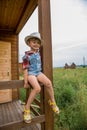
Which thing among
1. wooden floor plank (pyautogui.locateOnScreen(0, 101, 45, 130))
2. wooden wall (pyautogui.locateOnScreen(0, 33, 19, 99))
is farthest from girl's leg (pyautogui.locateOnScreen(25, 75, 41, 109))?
wooden wall (pyautogui.locateOnScreen(0, 33, 19, 99))

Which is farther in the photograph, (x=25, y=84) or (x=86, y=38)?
(x=86, y=38)

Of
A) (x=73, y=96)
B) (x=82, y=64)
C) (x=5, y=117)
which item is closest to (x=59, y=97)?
(x=73, y=96)

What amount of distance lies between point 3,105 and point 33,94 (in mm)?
3962

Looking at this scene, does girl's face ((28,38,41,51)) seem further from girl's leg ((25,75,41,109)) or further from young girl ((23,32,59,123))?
girl's leg ((25,75,41,109))

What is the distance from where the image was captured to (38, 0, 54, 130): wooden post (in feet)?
9.99

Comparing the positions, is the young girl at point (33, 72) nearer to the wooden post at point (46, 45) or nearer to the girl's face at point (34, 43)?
the girl's face at point (34, 43)

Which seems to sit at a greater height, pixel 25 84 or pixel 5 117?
pixel 25 84

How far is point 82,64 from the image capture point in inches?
731

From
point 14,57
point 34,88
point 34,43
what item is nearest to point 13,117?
point 34,88

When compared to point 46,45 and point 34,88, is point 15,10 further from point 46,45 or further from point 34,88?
point 34,88

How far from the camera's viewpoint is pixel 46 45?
3062 mm

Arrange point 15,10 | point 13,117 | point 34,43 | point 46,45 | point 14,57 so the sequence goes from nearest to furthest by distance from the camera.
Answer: point 34,43 < point 46,45 < point 15,10 < point 13,117 < point 14,57

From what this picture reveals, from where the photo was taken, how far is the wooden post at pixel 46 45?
3.04 metres

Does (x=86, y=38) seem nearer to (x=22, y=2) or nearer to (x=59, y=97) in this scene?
(x=59, y=97)
